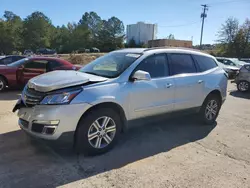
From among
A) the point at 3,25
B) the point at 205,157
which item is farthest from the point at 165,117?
the point at 3,25

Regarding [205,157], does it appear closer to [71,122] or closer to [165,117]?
[165,117]

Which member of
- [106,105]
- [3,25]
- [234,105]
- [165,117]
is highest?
[3,25]

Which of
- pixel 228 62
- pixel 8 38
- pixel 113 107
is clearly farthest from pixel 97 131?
pixel 8 38

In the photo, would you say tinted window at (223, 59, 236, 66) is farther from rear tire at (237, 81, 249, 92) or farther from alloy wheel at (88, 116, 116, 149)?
alloy wheel at (88, 116, 116, 149)

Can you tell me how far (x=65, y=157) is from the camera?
3891mm

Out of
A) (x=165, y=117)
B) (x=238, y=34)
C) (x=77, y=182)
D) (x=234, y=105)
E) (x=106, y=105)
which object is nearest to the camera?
(x=77, y=182)

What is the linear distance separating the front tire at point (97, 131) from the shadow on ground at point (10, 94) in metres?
5.38

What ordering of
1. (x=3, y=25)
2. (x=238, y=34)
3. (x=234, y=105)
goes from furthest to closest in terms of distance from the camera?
1. (x=3, y=25)
2. (x=238, y=34)
3. (x=234, y=105)

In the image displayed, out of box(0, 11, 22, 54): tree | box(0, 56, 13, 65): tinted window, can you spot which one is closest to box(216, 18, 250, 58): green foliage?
box(0, 56, 13, 65): tinted window

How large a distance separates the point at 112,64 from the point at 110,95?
94cm

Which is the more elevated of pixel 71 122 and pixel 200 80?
pixel 200 80

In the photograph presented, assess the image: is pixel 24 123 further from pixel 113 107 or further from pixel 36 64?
pixel 36 64

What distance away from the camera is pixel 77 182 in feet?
10.6

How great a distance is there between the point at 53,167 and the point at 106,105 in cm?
119
